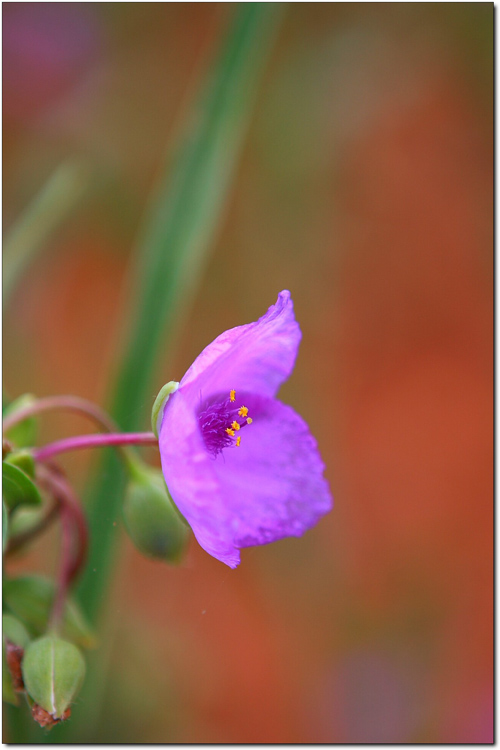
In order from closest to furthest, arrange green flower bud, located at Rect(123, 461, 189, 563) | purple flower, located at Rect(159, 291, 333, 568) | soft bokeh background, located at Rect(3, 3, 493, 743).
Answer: purple flower, located at Rect(159, 291, 333, 568) → green flower bud, located at Rect(123, 461, 189, 563) → soft bokeh background, located at Rect(3, 3, 493, 743)

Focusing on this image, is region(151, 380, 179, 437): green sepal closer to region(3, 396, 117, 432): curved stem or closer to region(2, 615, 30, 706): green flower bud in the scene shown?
region(3, 396, 117, 432): curved stem

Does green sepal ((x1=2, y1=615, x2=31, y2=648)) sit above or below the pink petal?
below

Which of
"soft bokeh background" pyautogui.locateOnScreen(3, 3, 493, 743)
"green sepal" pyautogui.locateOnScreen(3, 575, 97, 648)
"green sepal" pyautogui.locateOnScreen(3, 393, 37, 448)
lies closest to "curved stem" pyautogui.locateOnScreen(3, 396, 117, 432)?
"green sepal" pyautogui.locateOnScreen(3, 393, 37, 448)

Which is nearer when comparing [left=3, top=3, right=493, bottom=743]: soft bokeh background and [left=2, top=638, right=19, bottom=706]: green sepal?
[left=2, top=638, right=19, bottom=706]: green sepal

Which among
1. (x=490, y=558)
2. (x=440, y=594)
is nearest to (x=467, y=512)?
(x=490, y=558)

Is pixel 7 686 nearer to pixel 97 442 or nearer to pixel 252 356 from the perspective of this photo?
pixel 97 442

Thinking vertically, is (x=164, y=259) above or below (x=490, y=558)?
above

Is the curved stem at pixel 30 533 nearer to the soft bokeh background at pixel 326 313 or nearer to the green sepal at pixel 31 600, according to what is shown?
the green sepal at pixel 31 600

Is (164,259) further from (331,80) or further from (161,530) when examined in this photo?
(331,80)
